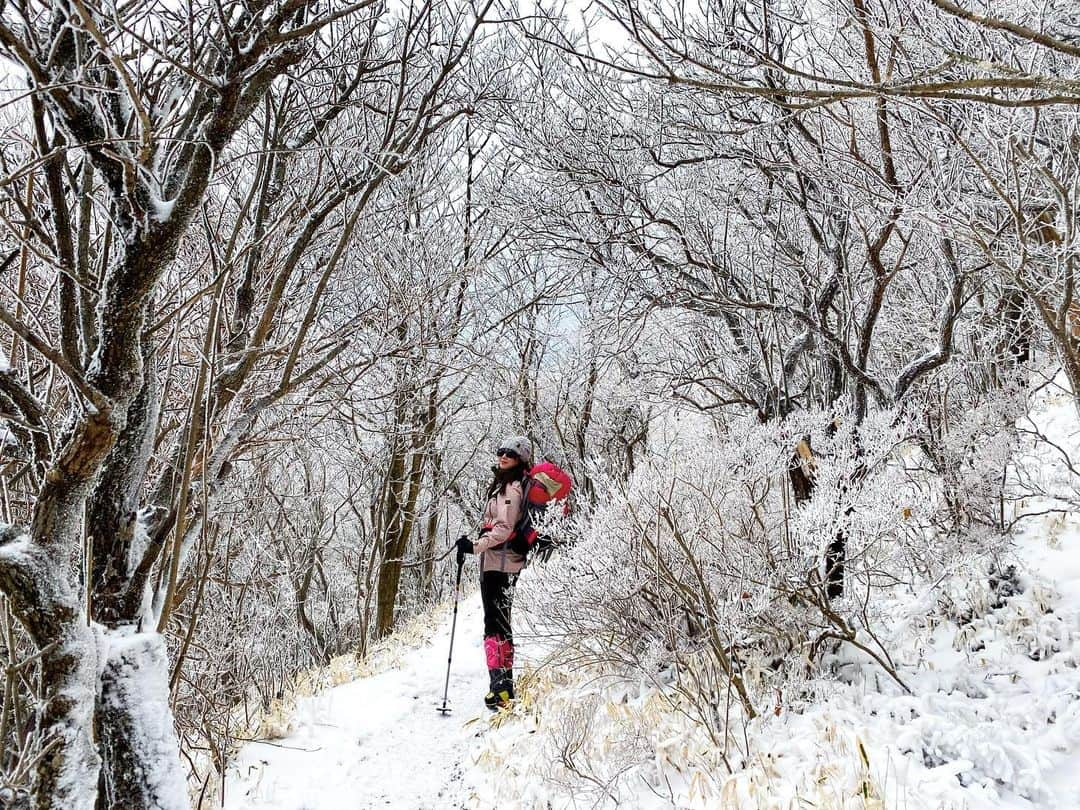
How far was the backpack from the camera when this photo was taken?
5.13 meters

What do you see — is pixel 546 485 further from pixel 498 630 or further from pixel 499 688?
pixel 499 688

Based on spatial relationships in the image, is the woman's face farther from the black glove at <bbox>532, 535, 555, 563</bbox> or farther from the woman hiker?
the black glove at <bbox>532, 535, 555, 563</bbox>

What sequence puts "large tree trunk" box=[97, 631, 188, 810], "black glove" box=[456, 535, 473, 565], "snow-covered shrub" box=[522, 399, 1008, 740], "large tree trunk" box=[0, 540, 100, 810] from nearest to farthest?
1. "large tree trunk" box=[0, 540, 100, 810]
2. "large tree trunk" box=[97, 631, 188, 810]
3. "snow-covered shrub" box=[522, 399, 1008, 740]
4. "black glove" box=[456, 535, 473, 565]

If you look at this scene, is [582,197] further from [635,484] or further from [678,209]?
[635,484]

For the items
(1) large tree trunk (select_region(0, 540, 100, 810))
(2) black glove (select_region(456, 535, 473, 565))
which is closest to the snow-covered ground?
(2) black glove (select_region(456, 535, 473, 565))

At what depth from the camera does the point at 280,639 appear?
12039 mm

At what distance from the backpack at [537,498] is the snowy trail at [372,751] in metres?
1.33

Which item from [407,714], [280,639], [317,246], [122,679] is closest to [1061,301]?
[122,679]

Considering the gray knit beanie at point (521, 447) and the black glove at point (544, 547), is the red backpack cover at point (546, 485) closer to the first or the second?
the gray knit beanie at point (521, 447)

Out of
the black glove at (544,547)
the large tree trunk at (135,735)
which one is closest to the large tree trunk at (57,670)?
the large tree trunk at (135,735)

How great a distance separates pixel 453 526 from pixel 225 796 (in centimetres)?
2303

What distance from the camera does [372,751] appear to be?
4750mm

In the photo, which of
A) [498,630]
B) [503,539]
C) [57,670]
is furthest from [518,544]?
[57,670]

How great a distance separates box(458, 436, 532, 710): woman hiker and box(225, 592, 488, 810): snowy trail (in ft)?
1.07
